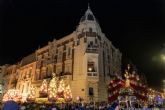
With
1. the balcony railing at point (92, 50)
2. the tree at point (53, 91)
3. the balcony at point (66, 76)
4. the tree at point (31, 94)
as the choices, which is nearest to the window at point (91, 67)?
the balcony railing at point (92, 50)

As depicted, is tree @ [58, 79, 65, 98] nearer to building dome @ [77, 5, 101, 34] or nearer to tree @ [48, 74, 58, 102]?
tree @ [48, 74, 58, 102]

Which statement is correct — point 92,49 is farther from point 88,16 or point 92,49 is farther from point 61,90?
point 61,90

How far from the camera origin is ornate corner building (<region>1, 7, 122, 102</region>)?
45188 mm

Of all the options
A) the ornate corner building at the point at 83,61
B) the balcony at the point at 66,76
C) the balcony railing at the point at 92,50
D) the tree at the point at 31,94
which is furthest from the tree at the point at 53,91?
the balcony railing at the point at 92,50

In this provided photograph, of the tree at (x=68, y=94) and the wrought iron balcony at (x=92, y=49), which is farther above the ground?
the wrought iron balcony at (x=92, y=49)

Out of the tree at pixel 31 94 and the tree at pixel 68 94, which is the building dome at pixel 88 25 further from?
the tree at pixel 31 94

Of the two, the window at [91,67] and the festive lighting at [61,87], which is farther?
the window at [91,67]

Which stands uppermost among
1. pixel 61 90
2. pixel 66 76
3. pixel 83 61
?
pixel 83 61

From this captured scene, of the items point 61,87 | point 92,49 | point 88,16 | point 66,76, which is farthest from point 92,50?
point 61,87

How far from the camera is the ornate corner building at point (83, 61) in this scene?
148ft

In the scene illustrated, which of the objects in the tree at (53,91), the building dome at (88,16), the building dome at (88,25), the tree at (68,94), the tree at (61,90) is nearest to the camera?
the tree at (53,91)

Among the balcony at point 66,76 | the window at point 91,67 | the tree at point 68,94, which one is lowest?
the tree at point 68,94

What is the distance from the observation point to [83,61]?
152 ft

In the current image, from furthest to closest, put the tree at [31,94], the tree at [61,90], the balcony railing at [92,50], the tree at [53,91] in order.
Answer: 1. the tree at [31,94]
2. the balcony railing at [92,50]
3. the tree at [61,90]
4. the tree at [53,91]
